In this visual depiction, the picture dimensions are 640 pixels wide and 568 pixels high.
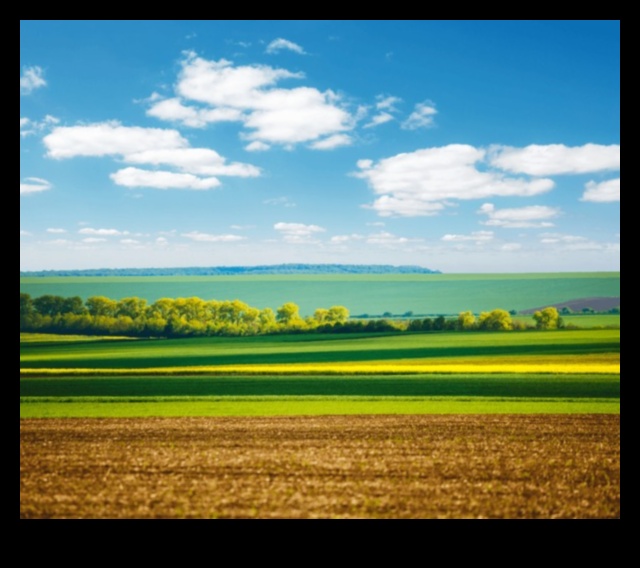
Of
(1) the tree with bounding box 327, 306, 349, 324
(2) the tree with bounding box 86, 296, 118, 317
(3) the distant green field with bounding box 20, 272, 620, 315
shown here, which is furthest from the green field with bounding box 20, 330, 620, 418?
(3) the distant green field with bounding box 20, 272, 620, 315

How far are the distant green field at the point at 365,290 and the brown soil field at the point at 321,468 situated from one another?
64.4 feet

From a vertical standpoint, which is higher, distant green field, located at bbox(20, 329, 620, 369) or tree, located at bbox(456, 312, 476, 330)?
tree, located at bbox(456, 312, 476, 330)

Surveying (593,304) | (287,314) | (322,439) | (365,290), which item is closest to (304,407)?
(322,439)

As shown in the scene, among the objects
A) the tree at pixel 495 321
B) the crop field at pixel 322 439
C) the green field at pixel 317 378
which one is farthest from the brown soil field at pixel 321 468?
the tree at pixel 495 321

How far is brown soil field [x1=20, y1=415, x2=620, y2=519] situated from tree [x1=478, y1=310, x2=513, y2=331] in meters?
18.0

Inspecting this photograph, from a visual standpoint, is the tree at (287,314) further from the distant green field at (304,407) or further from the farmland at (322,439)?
the distant green field at (304,407)

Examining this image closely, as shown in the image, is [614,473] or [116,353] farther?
[116,353]

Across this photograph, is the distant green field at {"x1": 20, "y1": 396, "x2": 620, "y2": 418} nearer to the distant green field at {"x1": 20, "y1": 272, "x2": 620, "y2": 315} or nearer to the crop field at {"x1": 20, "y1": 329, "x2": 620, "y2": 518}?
the crop field at {"x1": 20, "y1": 329, "x2": 620, "y2": 518}

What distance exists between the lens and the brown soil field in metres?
7.12

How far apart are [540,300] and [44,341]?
38.0 meters
